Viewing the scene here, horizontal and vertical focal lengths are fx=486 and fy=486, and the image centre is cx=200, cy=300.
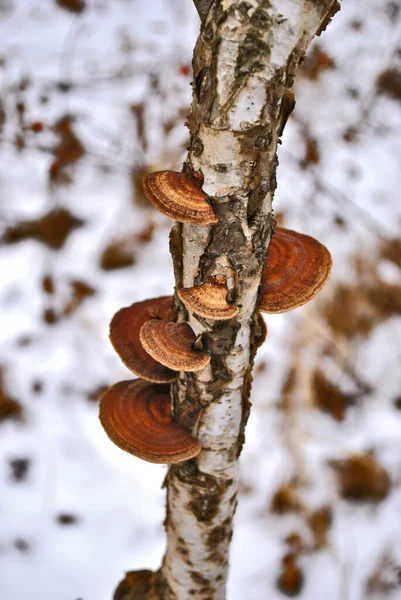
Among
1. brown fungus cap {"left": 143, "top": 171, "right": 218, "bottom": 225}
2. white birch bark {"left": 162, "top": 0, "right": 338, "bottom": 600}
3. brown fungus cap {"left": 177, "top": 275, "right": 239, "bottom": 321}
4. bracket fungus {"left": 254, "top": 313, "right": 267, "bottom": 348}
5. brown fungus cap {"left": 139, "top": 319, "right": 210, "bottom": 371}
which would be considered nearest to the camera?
white birch bark {"left": 162, "top": 0, "right": 338, "bottom": 600}

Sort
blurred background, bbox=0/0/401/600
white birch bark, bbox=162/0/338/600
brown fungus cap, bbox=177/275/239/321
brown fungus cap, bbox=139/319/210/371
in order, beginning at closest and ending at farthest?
white birch bark, bbox=162/0/338/600 < brown fungus cap, bbox=177/275/239/321 < brown fungus cap, bbox=139/319/210/371 < blurred background, bbox=0/0/401/600

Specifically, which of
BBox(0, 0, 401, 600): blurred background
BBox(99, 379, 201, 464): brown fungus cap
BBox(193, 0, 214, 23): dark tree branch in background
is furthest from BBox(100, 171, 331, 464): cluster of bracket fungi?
BBox(0, 0, 401, 600): blurred background

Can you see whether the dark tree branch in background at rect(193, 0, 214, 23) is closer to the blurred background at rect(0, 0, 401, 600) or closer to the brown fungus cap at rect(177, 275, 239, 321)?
the brown fungus cap at rect(177, 275, 239, 321)

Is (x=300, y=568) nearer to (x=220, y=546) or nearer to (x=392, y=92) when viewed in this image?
(x=220, y=546)

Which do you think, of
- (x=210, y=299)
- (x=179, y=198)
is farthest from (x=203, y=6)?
(x=210, y=299)

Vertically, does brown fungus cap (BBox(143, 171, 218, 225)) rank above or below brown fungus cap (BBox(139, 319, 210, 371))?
above

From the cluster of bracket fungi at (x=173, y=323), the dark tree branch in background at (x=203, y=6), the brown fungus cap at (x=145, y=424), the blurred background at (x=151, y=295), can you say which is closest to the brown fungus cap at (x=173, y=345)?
the cluster of bracket fungi at (x=173, y=323)

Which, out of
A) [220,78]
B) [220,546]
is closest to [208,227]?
[220,78]
